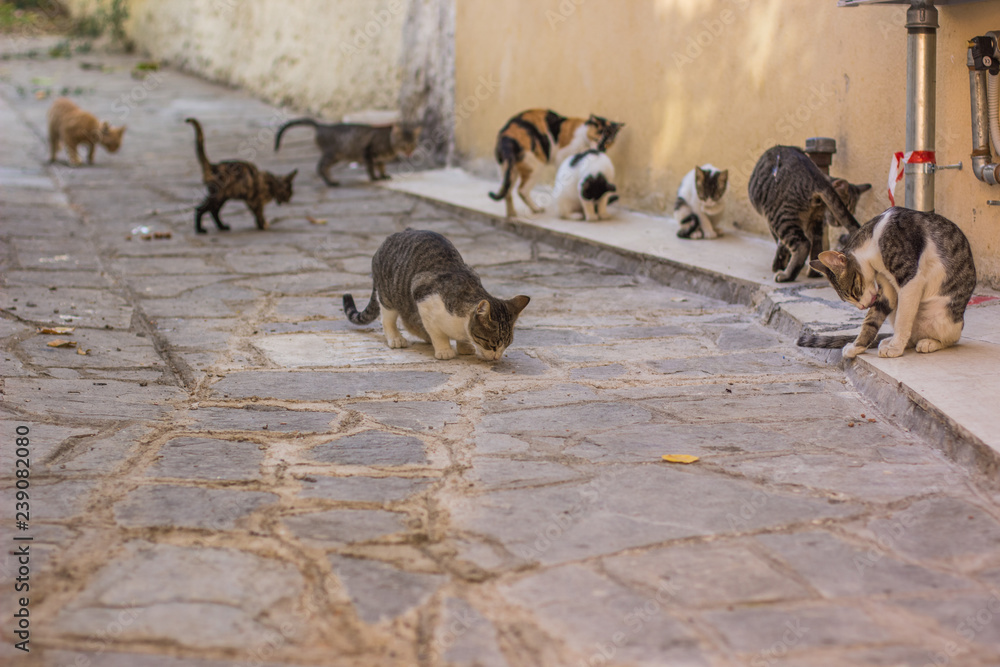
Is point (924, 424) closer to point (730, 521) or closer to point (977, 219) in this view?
point (730, 521)

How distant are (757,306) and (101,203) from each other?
21.7ft

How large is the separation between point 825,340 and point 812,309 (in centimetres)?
50

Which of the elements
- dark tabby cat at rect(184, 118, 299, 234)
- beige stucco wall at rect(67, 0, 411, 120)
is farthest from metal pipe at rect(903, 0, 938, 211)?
beige stucco wall at rect(67, 0, 411, 120)

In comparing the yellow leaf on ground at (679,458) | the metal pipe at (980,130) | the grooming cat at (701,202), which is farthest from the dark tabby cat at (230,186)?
the yellow leaf on ground at (679,458)

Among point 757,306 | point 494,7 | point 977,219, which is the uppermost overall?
point 494,7

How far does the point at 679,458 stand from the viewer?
3.37 meters

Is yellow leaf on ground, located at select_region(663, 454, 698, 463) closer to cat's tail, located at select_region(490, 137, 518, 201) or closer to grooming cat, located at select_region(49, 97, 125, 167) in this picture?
cat's tail, located at select_region(490, 137, 518, 201)

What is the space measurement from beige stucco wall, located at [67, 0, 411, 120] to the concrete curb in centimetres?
418

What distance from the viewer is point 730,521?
113 inches

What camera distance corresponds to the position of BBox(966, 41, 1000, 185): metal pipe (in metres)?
4.71

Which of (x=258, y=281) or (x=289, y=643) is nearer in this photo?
(x=289, y=643)

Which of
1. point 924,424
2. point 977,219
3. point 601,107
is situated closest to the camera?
point 924,424

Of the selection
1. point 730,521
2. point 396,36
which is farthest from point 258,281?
point 396,36

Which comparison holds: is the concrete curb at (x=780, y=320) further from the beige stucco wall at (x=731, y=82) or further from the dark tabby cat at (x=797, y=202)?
the beige stucco wall at (x=731, y=82)
